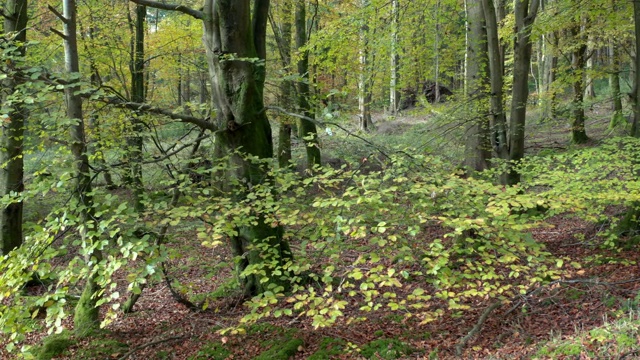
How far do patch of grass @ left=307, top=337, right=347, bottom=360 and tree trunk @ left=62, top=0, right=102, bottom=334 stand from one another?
2522 millimetres

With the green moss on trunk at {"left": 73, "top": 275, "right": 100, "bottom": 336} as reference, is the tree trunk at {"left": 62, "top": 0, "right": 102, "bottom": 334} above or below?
above

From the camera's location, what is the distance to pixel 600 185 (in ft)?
22.0

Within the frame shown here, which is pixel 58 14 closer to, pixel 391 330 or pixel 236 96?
pixel 236 96

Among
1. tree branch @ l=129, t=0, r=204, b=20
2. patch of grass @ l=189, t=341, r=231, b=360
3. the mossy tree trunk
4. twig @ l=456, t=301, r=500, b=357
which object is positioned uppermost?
tree branch @ l=129, t=0, r=204, b=20

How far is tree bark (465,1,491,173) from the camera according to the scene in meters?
8.64

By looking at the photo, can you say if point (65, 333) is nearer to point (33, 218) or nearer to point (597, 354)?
point (597, 354)

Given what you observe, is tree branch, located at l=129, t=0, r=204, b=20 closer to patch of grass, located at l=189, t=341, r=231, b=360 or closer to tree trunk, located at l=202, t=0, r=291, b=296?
tree trunk, located at l=202, t=0, r=291, b=296

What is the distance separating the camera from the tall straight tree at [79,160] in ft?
13.8

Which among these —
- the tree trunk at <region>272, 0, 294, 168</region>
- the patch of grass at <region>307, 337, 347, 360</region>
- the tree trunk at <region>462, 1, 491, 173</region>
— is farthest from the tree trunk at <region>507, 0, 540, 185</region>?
the tree trunk at <region>272, 0, 294, 168</region>

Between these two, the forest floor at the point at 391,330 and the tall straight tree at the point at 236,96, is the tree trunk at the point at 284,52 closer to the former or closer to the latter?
the tall straight tree at the point at 236,96

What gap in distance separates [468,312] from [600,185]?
2.86 m

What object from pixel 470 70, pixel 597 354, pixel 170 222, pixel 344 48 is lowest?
pixel 597 354

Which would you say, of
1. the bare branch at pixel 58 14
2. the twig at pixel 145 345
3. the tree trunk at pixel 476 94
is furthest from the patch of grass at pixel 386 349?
the bare branch at pixel 58 14

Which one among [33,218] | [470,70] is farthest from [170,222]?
[33,218]
